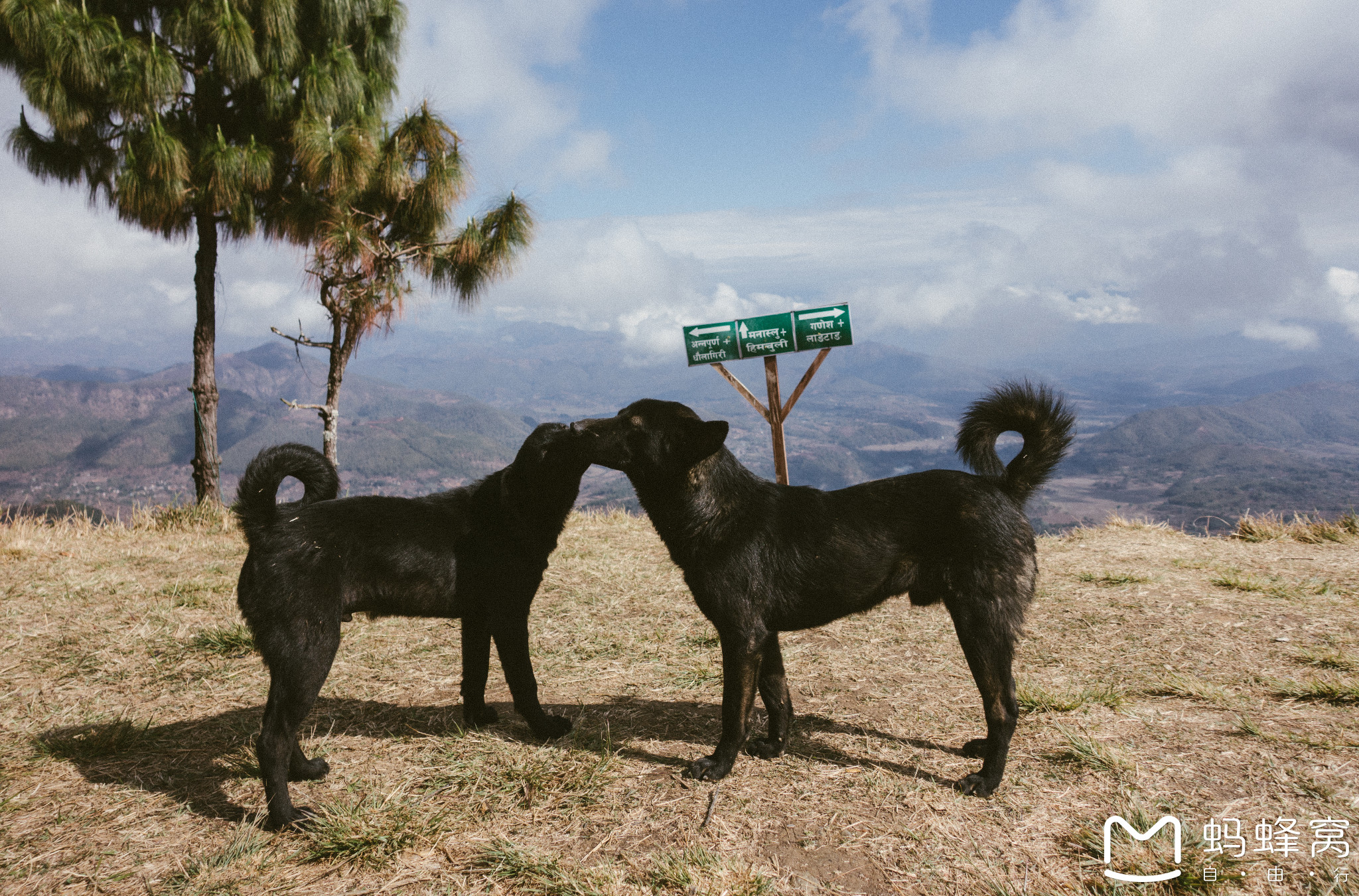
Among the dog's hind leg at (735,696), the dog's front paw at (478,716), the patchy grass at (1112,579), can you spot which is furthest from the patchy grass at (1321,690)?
the dog's front paw at (478,716)

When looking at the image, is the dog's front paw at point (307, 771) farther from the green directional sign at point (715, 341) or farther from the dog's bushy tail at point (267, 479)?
the green directional sign at point (715, 341)

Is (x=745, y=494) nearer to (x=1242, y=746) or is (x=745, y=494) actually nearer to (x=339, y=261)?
(x=1242, y=746)

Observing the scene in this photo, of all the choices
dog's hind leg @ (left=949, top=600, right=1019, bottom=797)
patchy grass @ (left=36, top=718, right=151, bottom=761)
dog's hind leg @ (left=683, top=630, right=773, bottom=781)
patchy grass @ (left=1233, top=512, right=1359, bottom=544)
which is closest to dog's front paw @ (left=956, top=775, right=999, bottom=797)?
dog's hind leg @ (left=949, top=600, right=1019, bottom=797)

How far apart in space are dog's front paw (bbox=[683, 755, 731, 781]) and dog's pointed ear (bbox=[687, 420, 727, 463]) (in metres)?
1.54

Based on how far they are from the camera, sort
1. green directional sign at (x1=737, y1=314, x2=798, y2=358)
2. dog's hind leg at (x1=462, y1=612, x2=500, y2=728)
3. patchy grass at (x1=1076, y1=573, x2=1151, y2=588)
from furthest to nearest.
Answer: green directional sign at (x1=737, y1=314, x2=798, y2=358) < patchy grass at (x1=1076, y1=573, x2=1151, y2=588) < dog's hind leg at (x1=462, y1=612, x2=500, y2=728)

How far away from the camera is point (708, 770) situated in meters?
3.41

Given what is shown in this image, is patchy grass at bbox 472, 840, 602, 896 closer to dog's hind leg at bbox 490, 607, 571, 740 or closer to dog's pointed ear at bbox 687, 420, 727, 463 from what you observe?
dog's hind leg at bbox 490, 607, 571, 740

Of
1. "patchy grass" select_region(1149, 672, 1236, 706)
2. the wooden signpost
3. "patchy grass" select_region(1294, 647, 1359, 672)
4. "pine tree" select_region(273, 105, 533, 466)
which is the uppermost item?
"pine tree" select_region(273, 105, 533, 466)

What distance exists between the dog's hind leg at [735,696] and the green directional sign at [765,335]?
666cm

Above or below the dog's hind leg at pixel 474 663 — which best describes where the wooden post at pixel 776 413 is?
above

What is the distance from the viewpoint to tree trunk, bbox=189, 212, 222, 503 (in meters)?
11.6

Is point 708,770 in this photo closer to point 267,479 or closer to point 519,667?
point 519,667

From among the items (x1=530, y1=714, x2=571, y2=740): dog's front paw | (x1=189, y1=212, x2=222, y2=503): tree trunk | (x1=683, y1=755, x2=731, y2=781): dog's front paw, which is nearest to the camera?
(x1=683, y1=755, x2=731, y2=781): dog's front paw

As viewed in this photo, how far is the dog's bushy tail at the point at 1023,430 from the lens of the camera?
3.55 metres
